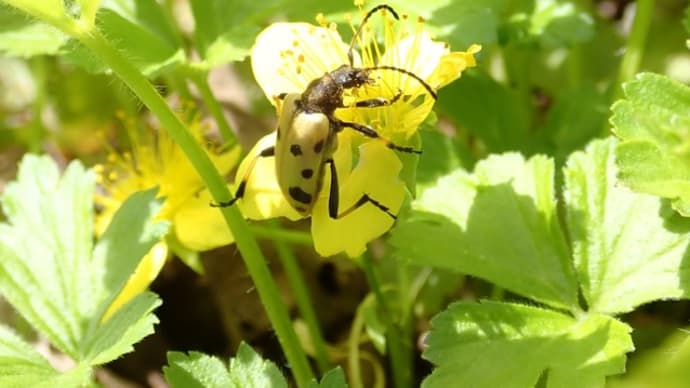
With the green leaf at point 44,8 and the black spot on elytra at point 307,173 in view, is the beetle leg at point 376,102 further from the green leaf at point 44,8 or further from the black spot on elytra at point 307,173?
the green leaf at point 44,8

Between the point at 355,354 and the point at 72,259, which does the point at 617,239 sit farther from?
the point at 72,259

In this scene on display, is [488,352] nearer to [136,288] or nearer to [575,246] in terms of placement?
[575,246]

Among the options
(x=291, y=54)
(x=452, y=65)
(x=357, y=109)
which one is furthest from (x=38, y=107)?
(x=452, y=65)

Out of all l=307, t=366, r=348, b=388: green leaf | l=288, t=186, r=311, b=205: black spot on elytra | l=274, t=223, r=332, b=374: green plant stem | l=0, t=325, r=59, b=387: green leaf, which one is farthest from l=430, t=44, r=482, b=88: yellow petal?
l=0, t=325, r=59, b=387: green leaf

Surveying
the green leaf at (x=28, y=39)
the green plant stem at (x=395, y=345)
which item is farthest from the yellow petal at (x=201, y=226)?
the green leaf at (x=28, y=39)

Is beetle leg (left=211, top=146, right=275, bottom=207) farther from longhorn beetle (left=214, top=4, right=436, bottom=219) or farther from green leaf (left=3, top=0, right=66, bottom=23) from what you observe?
green leaf (left=3, top=0, right=66, bottom=23)
